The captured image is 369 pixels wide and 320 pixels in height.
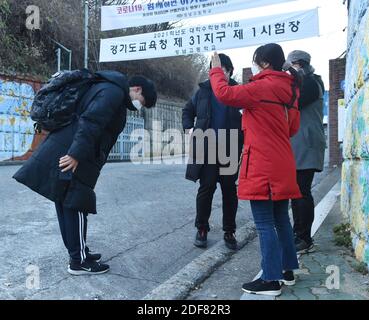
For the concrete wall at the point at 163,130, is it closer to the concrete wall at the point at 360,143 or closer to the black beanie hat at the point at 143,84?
the concrete wall at the point at 360,143

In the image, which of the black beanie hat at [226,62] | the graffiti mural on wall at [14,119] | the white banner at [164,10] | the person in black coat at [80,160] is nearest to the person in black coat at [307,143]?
the black beanie hat at [226,62]

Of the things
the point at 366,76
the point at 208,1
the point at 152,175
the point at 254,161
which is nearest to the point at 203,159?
the point at 254,161

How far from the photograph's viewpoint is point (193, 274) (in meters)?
3.50

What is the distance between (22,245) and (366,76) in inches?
131

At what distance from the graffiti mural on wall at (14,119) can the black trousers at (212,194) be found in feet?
27.3

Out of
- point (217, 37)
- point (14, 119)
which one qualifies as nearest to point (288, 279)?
point (217, 37)

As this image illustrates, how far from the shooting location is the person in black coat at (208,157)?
4.21 metres

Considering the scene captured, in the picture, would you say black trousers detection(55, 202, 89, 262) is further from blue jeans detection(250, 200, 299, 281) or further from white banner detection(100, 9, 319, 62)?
white banner detection(100, 9, 319, 62)

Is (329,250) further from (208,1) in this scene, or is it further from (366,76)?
(208,1)

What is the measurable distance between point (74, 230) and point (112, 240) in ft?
3.60

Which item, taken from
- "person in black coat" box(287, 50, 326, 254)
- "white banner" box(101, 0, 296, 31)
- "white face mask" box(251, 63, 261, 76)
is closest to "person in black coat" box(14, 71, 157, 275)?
"white face mask" box(251, 63, 261, 76)

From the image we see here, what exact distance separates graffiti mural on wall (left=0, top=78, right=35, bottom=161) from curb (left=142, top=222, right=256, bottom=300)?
8.37 m

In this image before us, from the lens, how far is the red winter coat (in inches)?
116

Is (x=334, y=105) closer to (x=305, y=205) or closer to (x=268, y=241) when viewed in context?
(x=305, y=205)
